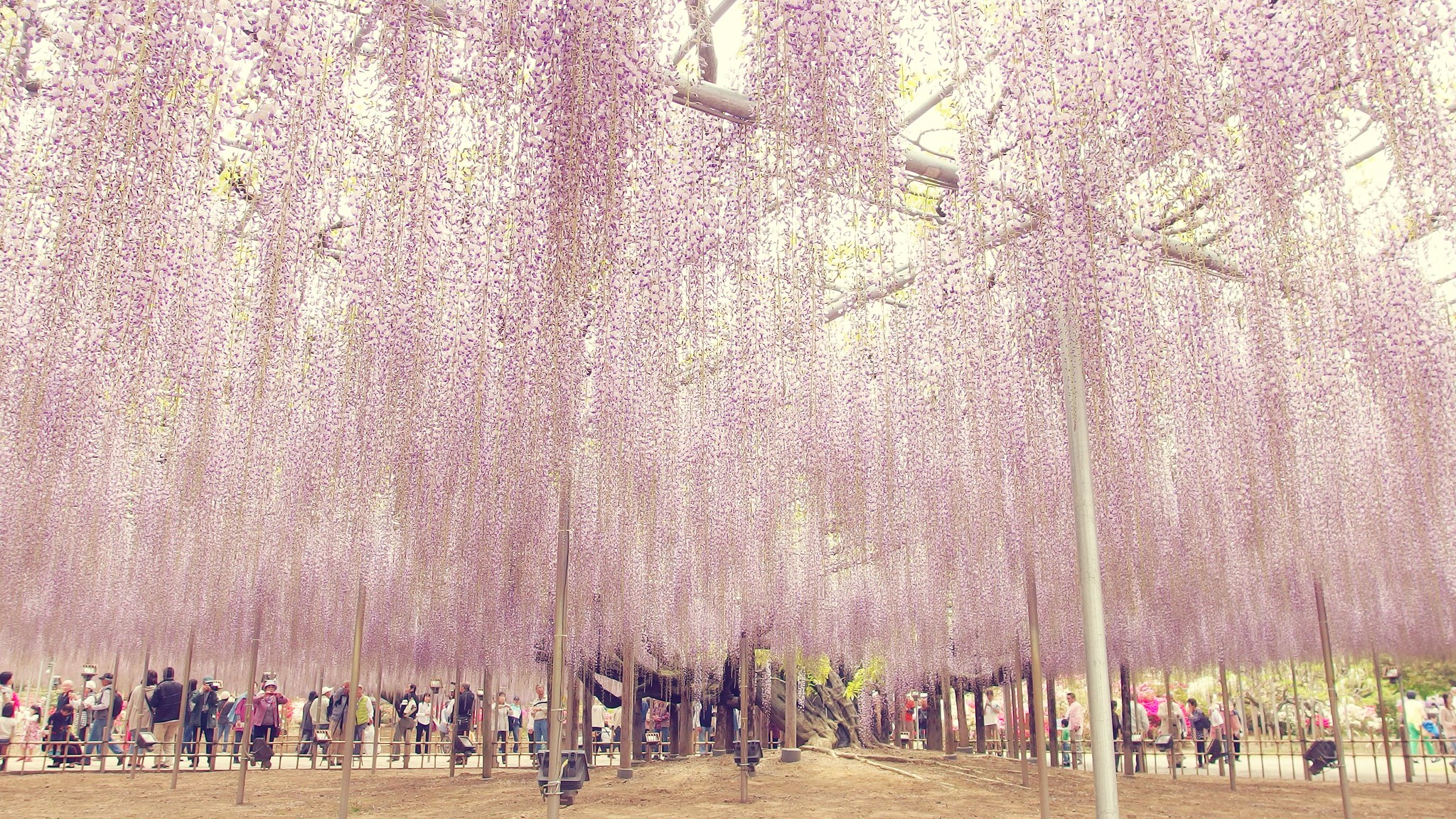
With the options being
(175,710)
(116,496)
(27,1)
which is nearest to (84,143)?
(27,1)

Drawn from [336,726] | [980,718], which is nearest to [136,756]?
[336,726]

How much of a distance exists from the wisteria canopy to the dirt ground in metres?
1.85

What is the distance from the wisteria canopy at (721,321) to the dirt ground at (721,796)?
1.85 metres

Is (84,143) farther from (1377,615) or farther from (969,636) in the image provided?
(1377,615)

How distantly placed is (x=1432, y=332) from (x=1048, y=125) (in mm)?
6042

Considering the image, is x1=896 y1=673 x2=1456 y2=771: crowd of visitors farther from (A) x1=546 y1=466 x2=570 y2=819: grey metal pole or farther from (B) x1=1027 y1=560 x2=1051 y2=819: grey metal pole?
(A) x1=546 y1=466 x2=570 y2=819: grey metal pole

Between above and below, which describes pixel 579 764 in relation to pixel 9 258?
below

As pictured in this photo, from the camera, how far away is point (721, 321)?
8938mm

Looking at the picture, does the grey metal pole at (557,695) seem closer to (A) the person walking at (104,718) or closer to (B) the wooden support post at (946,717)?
(B) the wooden support post at (946,717)

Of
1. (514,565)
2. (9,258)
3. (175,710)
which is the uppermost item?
(9,258)

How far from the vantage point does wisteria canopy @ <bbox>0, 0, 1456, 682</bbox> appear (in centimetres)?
406

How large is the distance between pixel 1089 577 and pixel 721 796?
6639 mm

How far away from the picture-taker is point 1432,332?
28.8ft

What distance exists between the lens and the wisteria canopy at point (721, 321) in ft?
13.3
